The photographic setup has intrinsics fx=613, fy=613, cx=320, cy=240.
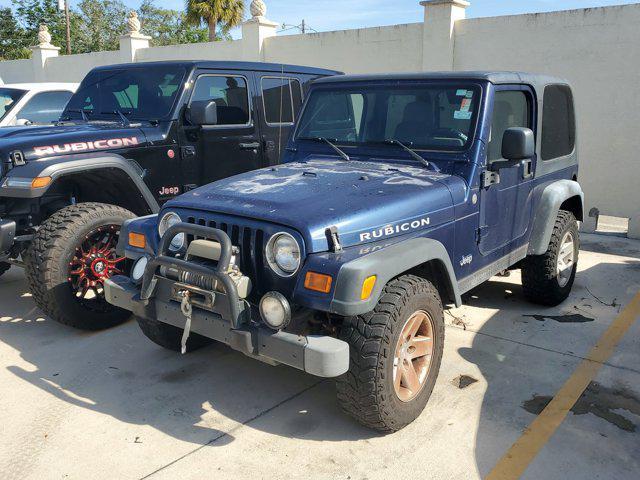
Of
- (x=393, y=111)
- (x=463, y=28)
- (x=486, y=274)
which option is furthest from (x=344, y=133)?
(x=463, y=28)

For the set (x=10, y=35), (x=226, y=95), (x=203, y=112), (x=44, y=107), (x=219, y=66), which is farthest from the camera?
(x=10, y=35)

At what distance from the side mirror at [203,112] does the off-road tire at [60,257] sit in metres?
1.13

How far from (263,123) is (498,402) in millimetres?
3514

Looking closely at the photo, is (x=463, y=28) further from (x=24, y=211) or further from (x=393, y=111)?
(x=24, y=211)

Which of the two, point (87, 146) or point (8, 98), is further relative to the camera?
point (8, 98)

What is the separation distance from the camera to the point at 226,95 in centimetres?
567

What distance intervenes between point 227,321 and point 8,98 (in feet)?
20.8

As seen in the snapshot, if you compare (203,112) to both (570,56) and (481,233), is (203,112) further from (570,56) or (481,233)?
(570,56)

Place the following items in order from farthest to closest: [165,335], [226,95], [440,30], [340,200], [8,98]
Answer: [440,30], [8,98], [226,95], [165,335], [340,200]

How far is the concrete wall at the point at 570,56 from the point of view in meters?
8.36

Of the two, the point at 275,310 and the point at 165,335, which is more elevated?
the point at 275,310

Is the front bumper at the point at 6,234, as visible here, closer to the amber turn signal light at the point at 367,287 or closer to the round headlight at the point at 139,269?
the round headlight at the point at 139,269

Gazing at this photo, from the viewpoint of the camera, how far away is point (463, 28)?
9.95 metres

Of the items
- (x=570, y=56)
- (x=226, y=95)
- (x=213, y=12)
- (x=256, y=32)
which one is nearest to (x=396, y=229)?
(x=226, y=95)
